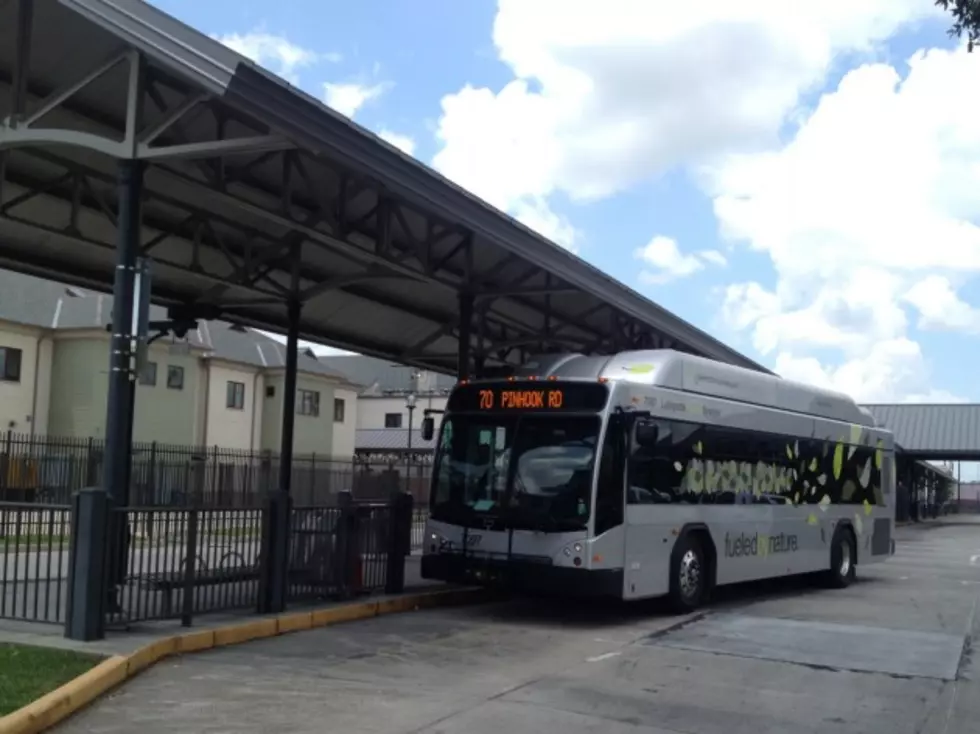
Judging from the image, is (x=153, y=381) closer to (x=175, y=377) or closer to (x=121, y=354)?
(x=175, y=377)

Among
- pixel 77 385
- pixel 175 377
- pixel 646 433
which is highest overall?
pixel 175 377

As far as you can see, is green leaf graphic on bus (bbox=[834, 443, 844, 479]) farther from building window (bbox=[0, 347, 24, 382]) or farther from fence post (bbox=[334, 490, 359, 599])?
building window (bbox=[0, 347, 24, 382])

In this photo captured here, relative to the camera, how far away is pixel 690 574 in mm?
15016

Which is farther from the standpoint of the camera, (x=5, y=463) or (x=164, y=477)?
(x=164, y=477)

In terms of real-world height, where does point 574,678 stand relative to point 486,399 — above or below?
below

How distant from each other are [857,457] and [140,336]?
1420 cm

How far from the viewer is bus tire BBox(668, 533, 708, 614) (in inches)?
571

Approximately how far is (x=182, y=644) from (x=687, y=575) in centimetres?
713

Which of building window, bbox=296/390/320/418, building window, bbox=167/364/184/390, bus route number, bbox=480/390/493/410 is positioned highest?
building window, bbox=167/364/184/390

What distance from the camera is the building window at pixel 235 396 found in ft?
171

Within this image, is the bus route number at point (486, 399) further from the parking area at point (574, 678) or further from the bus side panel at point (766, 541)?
the bus side panel at point (766, 541)

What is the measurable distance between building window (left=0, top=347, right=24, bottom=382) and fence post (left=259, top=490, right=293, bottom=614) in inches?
1296

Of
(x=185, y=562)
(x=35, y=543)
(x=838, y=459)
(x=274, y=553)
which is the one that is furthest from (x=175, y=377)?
(x=185, y=562)

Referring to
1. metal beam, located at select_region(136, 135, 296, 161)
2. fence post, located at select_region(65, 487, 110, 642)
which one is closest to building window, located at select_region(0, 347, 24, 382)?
metal beam, located at select_region(136, 135, 296, 161)
